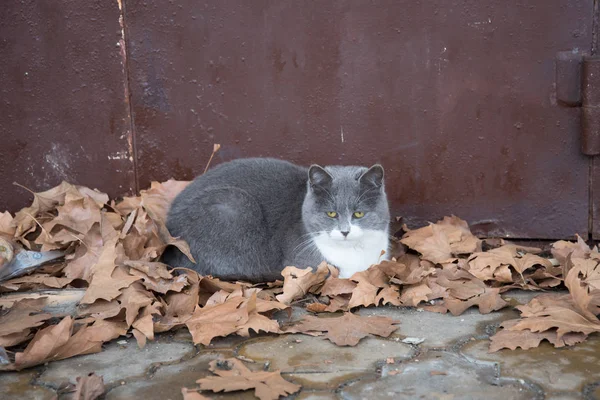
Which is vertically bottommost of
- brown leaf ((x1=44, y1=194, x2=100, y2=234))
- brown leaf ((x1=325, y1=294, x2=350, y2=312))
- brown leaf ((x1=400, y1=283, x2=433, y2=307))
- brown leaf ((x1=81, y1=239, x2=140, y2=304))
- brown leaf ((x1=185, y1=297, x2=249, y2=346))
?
brown leaf ((x1=325, y1=294, x2=350, y2=312))

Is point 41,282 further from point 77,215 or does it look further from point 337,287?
point 337,287

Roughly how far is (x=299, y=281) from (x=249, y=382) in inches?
41.2

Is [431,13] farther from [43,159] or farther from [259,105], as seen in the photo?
[43,159]

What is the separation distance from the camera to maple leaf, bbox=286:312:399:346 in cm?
274

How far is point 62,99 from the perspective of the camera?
163 inches

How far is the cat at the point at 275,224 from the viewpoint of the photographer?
352cm

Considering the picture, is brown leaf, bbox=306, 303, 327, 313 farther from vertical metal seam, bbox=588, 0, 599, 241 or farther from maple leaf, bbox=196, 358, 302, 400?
vertical metal seam, bbox=588, 0, 599, 241

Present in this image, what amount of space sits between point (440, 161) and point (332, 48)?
0.91 meters

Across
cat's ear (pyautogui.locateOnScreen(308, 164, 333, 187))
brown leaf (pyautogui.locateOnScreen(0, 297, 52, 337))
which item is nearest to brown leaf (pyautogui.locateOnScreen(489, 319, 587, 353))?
cat's ear (pyautogui.locateOnScreen(308, 164, 333, 187))

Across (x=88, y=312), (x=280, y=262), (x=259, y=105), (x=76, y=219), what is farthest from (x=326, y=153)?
(x=88, y=312)

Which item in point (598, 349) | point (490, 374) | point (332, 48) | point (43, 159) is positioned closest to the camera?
point (490, 374)

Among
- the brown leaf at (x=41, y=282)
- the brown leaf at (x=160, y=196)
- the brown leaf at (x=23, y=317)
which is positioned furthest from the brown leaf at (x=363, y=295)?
the brown leaf at (x=41, y=282)

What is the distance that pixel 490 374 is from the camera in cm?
238

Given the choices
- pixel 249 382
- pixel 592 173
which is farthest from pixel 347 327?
pixel 592 173
